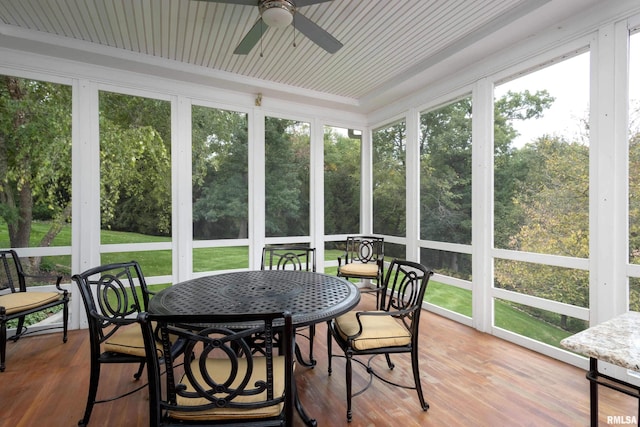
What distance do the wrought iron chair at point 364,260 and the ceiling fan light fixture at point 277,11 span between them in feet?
8.86

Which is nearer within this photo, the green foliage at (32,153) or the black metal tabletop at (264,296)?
the black metal tabletop at (264,296)

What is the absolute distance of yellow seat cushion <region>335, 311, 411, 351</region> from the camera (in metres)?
1.88

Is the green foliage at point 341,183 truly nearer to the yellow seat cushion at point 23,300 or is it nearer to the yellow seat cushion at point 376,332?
the yellow seat cushion at point 376,332

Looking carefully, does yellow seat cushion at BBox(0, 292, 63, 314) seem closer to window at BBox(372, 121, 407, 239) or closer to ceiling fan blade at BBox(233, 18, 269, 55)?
ceiling fan blade at BBox(233, 18, 269, 55)

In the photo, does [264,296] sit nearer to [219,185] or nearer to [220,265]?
[220,265]

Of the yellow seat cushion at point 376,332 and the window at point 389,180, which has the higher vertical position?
the window at point 389,180

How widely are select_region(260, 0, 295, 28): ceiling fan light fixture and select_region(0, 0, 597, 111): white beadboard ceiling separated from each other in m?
0.46

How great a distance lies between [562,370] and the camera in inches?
94.2

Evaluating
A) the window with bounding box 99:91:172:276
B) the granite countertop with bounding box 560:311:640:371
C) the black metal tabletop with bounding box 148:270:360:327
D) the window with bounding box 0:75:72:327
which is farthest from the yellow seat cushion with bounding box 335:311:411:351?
the window with bounding box 0:75:72:327

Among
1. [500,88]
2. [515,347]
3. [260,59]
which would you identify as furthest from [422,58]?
[515,347]

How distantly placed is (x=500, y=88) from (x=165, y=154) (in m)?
3.75

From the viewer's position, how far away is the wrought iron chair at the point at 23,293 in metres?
2.61

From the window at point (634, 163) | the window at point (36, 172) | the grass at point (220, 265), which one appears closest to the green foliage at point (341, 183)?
the grass at point (220, 265)

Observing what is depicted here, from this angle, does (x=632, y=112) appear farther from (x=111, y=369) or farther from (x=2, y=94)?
(x=2, y=94)
